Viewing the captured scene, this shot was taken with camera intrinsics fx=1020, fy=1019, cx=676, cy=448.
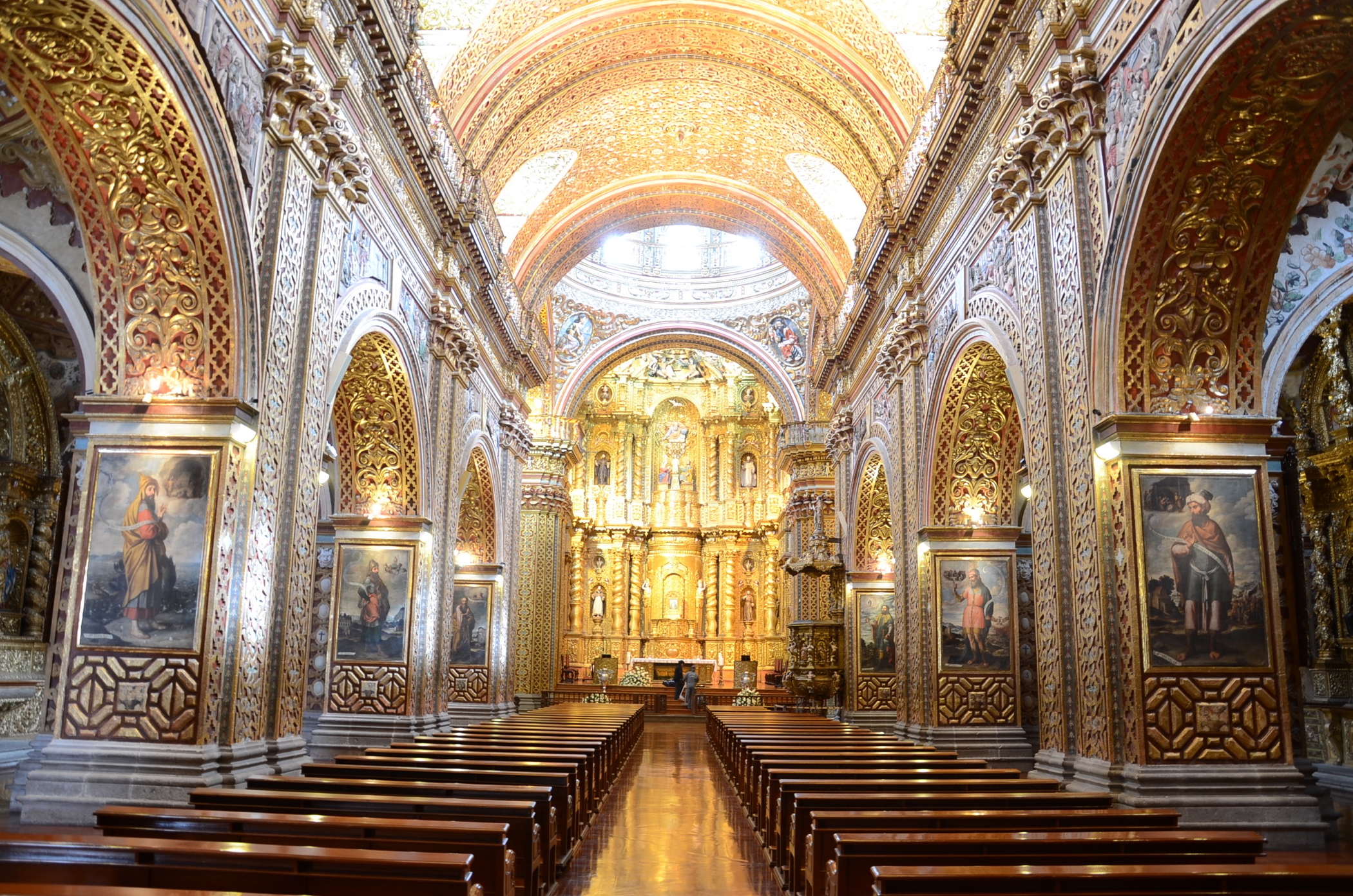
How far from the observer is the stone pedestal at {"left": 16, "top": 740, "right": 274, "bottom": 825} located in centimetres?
699

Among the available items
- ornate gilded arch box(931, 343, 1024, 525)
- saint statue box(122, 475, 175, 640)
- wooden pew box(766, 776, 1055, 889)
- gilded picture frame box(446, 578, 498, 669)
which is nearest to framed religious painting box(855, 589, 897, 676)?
ornate gilded arch box(931, 343, 1024, 525)

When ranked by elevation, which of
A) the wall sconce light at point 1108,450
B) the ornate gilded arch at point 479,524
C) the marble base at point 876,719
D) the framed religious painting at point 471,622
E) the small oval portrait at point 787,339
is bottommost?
the marble base at point 876,719

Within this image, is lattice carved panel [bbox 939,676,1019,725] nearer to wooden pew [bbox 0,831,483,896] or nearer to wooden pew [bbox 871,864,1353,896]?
wooden pew [bbox 871,864,1353,896]

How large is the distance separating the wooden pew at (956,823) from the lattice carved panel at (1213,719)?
1.83 m

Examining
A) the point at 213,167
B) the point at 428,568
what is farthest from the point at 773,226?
the point at 213,167

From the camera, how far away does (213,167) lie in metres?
7.41

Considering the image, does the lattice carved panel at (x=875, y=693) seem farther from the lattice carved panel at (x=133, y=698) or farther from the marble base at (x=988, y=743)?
the lattice carved panel at (x=133, y=698)

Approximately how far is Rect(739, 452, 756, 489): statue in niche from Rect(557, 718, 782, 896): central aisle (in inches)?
857

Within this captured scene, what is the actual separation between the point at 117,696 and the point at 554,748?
13.5 feet

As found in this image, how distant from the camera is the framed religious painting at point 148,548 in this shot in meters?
7.30

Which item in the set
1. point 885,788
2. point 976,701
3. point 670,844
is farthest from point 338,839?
point 976,701

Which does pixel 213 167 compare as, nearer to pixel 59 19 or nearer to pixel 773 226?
pixel 59 19

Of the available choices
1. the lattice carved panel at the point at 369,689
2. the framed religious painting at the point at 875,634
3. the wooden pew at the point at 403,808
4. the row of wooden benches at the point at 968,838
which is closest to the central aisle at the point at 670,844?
the row of wooden benches at the point at 968,838

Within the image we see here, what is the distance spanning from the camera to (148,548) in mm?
7406
